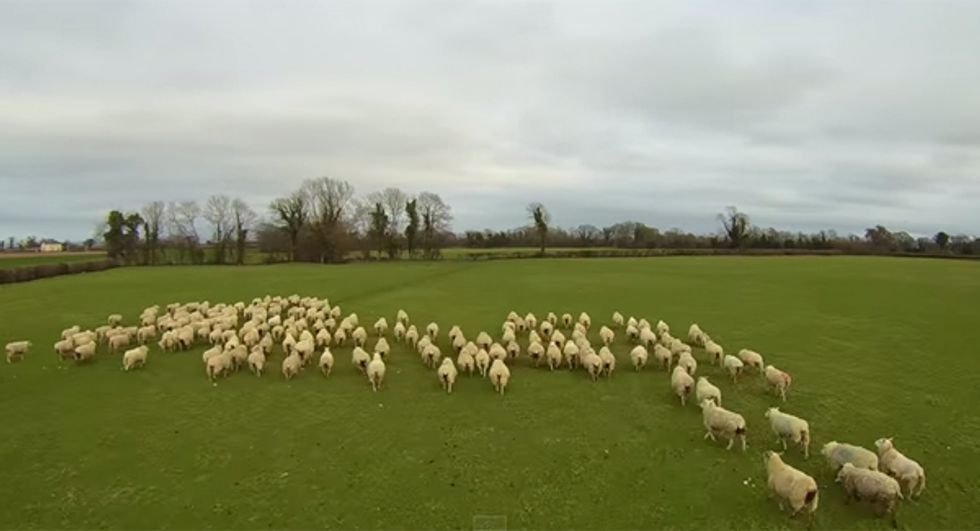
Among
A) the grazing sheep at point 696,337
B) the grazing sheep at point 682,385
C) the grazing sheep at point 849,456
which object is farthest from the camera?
the grazing sheep at point 696,337

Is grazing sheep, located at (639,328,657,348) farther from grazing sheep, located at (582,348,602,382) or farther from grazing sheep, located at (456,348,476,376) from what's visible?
grazing sheep, located at (456,348,476,376)

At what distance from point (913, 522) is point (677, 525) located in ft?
15.3

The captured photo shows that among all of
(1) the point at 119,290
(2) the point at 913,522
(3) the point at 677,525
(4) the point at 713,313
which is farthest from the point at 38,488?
(1) the point at 119,290

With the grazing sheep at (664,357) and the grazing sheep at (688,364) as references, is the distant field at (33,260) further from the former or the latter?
the grazing sheep at (688,364)

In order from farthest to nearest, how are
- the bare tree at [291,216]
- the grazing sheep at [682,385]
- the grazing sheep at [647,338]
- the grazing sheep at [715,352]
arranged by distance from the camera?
the bare tree at [291,216]
the grazing sheep at [647,338]
the grazing sheep at [715,352]
the grazing sheep at [682,385]

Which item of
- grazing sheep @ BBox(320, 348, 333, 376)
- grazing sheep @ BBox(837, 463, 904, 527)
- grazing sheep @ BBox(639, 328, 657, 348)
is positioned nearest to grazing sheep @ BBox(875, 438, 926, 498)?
grazing sheep @ BBox(837, 463, 904, 527)

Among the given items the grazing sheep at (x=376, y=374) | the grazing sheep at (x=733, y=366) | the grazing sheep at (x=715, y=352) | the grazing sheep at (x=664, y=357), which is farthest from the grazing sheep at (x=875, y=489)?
Result: the grazing sheep at (x=376, y=374)

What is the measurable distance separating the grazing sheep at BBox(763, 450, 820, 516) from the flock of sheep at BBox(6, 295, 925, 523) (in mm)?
20

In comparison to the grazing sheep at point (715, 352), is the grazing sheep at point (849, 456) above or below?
below

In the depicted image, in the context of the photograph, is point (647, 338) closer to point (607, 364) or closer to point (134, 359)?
point (607, 364)

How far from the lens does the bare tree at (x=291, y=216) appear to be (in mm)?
97000

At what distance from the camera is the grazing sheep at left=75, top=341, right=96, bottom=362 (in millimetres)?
21484

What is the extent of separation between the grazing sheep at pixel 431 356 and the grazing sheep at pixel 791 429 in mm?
11648

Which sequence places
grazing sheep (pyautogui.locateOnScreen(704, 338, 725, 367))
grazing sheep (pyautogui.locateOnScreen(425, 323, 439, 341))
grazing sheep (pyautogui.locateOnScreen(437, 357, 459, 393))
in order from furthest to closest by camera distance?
1. grazing sheep (pyautogui.locateOnScreen(425, 323, 439, 341))
2. grazing sheep (pyautogui.locateOnScreen(704, 338, 725, 367))
3. grazing sheep (pyautogui.locateOnScreen(437, 357, 459, 393))
